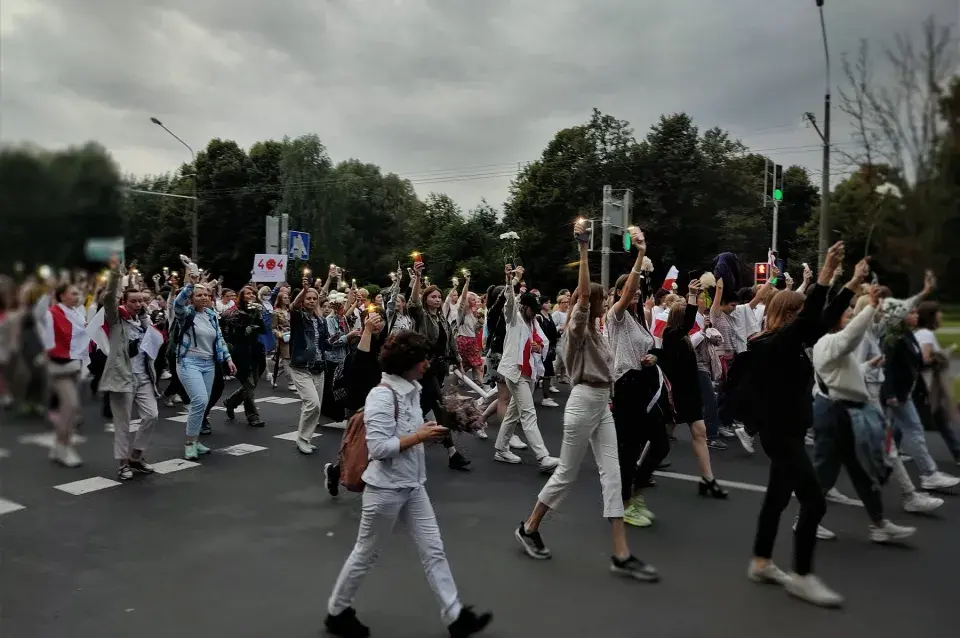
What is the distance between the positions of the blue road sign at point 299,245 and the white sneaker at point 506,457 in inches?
233

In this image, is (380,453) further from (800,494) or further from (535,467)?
(535,467)

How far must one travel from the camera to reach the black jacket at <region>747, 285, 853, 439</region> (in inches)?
128

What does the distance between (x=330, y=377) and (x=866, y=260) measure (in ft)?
20.0

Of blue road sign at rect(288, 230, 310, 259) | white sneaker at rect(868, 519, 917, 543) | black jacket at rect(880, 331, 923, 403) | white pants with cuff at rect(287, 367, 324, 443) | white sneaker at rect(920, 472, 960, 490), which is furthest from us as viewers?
blue road sign at rect(288, 230, 310, 259)

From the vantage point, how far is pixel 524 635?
316cm

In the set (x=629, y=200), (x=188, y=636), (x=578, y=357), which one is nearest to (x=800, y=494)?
(x=578, y=357)

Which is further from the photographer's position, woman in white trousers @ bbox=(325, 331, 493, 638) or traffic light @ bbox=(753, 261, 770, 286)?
traffic light @ bbox=(753, 261, 770, 286)

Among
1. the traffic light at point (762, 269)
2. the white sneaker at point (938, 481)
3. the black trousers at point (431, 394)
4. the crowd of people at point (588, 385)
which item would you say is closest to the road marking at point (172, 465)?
the crowd of people at point (588, 385)

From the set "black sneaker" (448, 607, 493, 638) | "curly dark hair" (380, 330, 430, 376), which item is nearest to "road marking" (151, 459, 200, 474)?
"curly dark hair" (380, 330, 430, 376)

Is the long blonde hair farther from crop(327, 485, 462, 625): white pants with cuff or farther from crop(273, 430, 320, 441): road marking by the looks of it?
crop(273, 430, 320, 441): road marking

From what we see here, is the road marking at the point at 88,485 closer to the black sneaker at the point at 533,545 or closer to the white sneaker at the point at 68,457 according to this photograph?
the black sneaker at the point at 533,545

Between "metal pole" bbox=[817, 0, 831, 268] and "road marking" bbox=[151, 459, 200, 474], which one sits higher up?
"metal pole" bbox=[817, 0, 831, 268]

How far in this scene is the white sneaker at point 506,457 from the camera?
22.4 ft

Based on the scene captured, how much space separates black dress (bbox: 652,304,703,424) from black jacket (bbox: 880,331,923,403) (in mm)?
3509
